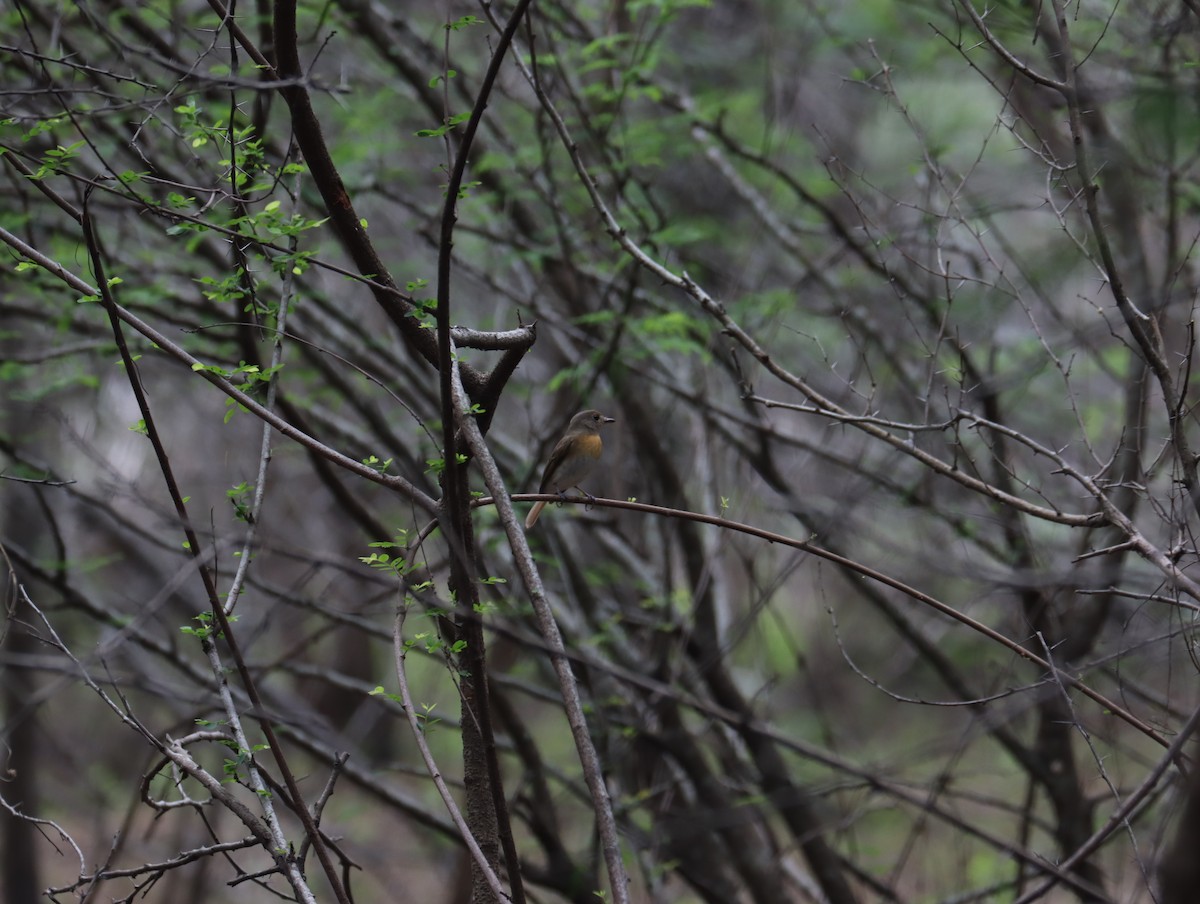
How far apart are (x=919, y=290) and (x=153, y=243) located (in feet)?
15.5

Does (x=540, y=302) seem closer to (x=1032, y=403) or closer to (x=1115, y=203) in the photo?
(x=1115, y=203)

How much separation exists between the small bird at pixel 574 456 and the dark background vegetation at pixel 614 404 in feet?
0.61

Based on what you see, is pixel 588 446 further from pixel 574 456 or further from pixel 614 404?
pixel 614 404

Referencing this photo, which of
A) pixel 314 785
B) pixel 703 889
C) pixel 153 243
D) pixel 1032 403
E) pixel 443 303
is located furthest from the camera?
pixel 314 785

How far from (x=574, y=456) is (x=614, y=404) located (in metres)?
1.08

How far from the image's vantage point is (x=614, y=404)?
6.57 m

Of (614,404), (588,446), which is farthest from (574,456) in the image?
(614,404)

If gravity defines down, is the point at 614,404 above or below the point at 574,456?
above

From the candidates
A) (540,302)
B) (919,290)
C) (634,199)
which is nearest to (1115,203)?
(919,290)

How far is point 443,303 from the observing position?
227 centimetres

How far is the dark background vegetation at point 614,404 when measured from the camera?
9.02ft

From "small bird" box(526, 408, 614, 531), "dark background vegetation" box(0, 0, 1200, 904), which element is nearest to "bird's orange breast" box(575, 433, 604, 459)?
"small bird" box(526, 408, 614, 531)

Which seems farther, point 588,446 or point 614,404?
point 614,404

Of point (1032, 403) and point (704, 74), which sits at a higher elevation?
point (704, 74)
